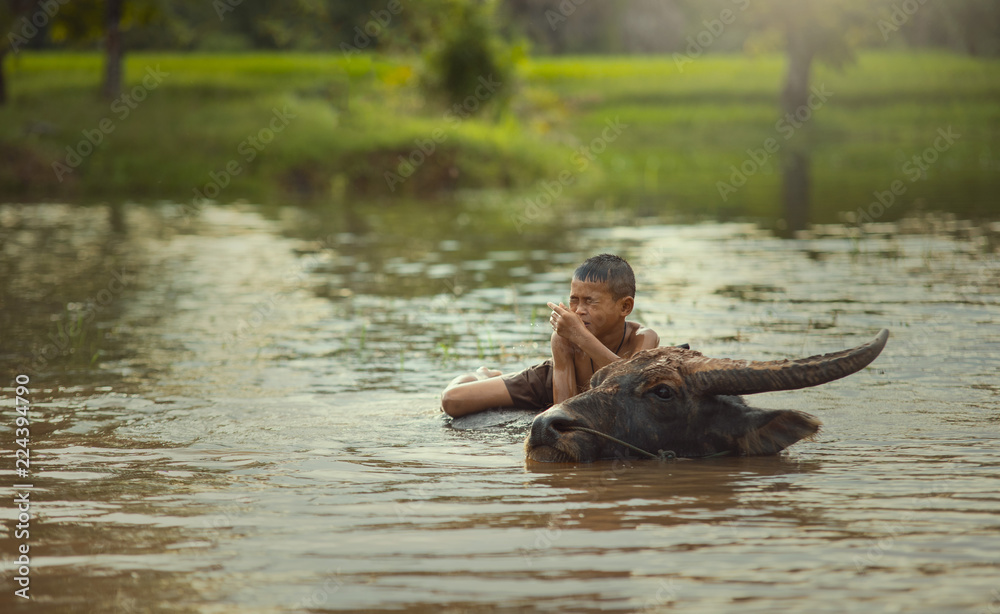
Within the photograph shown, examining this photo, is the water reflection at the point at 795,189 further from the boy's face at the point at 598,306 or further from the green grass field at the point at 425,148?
the boy's face at the point at 598,306

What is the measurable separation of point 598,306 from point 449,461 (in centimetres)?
138

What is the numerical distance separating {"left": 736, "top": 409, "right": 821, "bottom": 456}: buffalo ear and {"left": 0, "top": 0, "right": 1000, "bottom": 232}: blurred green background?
44.8 ft

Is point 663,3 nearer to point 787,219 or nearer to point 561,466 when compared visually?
point 787,219

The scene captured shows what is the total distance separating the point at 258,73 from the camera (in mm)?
53625

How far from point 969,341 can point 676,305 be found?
3306 mm

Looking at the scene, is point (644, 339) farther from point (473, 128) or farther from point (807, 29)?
point (807, 29)

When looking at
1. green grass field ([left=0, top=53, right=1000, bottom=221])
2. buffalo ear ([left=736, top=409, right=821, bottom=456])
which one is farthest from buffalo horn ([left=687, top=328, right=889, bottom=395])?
green grass field ([left=0, top=53, right=1000, bottom=221])

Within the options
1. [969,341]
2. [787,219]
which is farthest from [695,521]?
[787,219]

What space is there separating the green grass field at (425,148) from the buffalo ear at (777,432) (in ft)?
49.6

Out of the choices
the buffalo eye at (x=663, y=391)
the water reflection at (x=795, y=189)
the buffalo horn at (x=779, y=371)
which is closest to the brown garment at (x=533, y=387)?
the buffalo eye at (x=663, y=391)

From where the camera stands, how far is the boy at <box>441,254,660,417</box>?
7320mm

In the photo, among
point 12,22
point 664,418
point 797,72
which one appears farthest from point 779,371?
point 797,72

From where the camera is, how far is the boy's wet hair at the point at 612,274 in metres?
7.44

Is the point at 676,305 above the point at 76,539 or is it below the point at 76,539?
above
